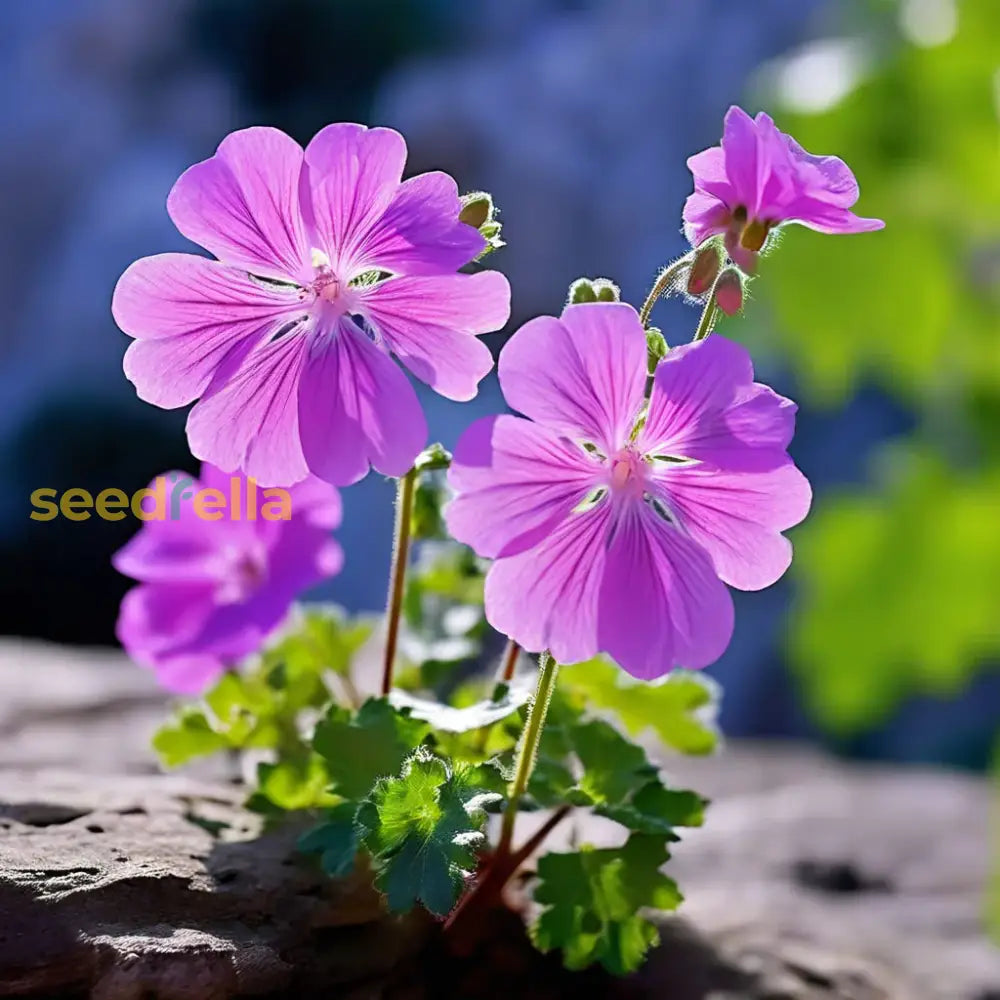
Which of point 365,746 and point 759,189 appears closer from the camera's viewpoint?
point 759,189

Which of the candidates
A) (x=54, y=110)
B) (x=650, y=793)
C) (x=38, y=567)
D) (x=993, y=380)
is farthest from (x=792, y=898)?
(x=54, y=110)

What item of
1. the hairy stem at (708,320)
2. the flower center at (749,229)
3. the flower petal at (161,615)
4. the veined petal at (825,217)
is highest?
the veined petal at (825,217)

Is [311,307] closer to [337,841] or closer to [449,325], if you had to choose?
[449,325]

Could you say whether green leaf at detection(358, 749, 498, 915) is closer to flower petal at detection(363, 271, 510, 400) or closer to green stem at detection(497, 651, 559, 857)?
green stem at detection(497, 651, 559, 857)

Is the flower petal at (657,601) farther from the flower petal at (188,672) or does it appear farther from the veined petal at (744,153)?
the flower petal at (188,672)

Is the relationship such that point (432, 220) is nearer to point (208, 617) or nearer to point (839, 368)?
point (208, 617)

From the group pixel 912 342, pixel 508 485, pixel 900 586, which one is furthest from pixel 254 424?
pixel 900 586

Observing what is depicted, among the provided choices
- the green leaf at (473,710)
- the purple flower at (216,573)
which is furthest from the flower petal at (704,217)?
the purple flower at (216,573)
